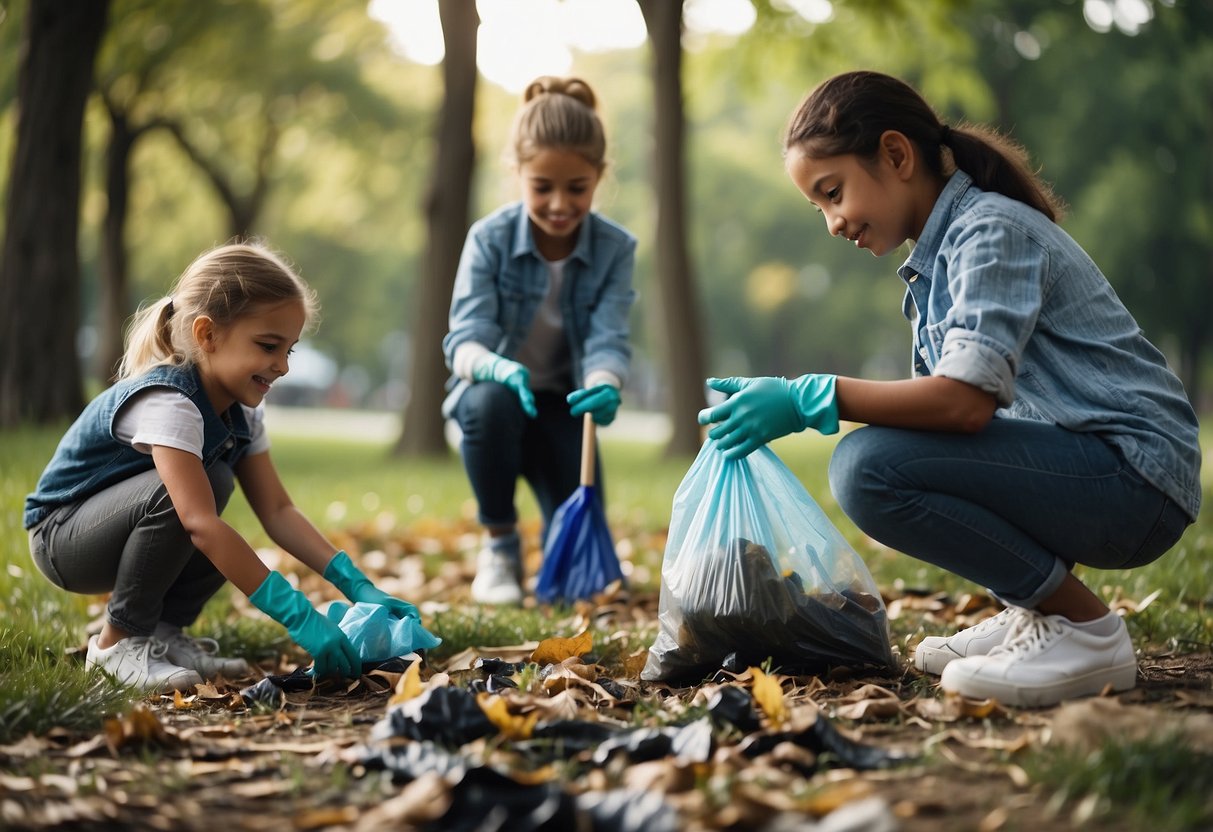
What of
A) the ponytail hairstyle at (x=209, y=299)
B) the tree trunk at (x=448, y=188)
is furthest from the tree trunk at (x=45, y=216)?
the ponytail hairstyle at (x=209, y=299)

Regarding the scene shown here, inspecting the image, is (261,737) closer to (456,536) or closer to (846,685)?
(846,685)

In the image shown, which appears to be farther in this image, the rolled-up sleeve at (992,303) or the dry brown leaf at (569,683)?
the dry brown leaf at (569,683)

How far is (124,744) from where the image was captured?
200 cm

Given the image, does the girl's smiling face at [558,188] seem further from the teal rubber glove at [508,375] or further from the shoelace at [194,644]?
the shoelace at [194,644]

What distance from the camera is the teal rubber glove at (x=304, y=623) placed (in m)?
2.52

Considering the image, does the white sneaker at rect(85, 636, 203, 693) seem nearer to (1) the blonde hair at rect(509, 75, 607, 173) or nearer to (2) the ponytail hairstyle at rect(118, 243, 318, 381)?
(2) the ponytail hairstyle at rect(118, 243, 318, 381)

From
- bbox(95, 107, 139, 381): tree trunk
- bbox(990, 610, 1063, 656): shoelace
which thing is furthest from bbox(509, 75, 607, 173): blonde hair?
bbox(95, 107, 139, 381): tree trunk

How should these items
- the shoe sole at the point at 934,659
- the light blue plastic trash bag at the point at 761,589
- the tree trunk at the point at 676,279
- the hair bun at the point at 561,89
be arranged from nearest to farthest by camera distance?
the light blue plastic trash bag at the point at 761,589 < the shoe sole at the point at 934,659 < the hair bun at the point at 561,89 < the tree trunk at the point at 676,279

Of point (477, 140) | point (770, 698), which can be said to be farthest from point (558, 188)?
point (477, 140)

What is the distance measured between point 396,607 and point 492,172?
1195 inches

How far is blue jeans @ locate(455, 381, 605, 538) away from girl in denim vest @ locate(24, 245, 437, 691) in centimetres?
101

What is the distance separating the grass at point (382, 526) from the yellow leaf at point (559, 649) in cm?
17

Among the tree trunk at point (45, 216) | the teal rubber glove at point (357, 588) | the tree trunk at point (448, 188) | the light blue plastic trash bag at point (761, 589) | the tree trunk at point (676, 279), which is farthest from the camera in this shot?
the tree trunk at point (676, 279)

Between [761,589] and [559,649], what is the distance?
1.77 ft
